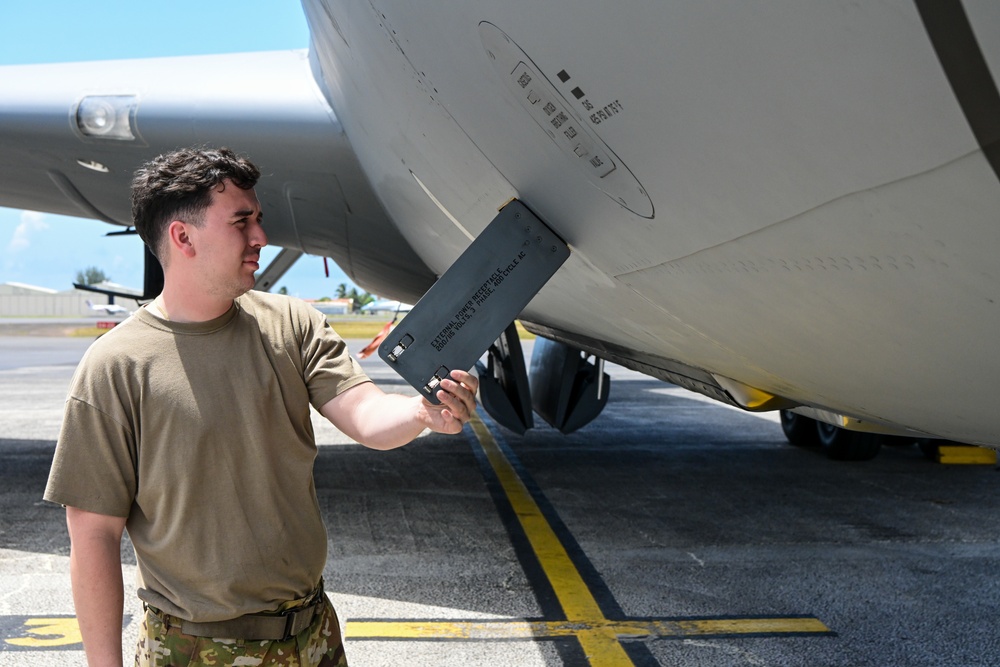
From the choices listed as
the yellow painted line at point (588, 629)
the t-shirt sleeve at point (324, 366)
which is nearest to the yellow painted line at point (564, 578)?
the yellow painted line at point (588, 629)

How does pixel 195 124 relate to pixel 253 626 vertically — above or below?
above

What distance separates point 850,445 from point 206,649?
24.1 feet

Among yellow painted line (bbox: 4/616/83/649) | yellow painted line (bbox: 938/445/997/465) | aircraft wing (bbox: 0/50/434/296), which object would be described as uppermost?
aircraft wing (bbox: 0/50/434/296)

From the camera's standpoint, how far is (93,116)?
5.12 metres

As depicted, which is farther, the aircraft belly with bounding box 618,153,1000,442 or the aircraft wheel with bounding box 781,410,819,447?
the aircraft wheel with bounding box 781,410,819,447

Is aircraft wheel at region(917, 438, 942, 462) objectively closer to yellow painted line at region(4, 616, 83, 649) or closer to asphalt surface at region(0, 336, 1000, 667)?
asphalt surface at region(0, 336, 1000, 667)

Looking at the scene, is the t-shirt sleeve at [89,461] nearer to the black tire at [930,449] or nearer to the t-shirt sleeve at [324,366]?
the t-shirt sleeve at [324,366]

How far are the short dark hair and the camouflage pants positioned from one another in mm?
813

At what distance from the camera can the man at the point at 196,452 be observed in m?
1.68

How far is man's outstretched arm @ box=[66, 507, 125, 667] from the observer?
1.64m

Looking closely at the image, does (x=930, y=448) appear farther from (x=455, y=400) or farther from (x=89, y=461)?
(x=89, y=461)

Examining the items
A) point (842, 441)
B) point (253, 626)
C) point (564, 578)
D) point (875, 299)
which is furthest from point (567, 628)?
point (842, 441)

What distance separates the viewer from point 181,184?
172 cm

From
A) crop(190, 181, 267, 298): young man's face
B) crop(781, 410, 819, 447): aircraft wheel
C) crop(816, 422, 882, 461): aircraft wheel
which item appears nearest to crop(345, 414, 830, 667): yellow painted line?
crop(190, 181, 267, 298): young man's face
